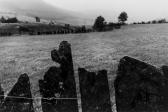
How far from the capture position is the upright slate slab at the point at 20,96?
18.5ft

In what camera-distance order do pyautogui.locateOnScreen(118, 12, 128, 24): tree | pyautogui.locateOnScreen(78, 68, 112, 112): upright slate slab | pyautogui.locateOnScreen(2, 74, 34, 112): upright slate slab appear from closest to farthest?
pyautogui.locateOnScreen(78, 68, 112, 112): upright slate slab
pyautogui.locateOnScreen(2, 74, 34, 112): upright slate slab
pyautogui.locateOnScreen(118, 12, 128, 24): tree

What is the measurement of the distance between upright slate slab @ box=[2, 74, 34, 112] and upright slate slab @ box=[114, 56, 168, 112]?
1671 millimetres

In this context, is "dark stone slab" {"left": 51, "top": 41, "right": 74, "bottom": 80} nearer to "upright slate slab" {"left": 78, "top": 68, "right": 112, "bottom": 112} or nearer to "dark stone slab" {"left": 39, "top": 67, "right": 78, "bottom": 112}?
"dark stone slab" {"left": 39, "top": 67, "right": 78, "bottom": 112}

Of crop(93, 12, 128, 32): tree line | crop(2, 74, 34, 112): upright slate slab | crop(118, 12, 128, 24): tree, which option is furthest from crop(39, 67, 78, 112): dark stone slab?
crop(118, 12, 128, 24): tree

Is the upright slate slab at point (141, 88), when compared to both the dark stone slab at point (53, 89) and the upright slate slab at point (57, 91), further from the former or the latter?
the dark stone slab at point (53, 89)

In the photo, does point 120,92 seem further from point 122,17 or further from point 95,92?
point 122,17

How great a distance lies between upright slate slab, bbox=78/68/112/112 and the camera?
5.27m

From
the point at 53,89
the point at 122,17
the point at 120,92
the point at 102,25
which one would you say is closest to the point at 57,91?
the point at 53,89

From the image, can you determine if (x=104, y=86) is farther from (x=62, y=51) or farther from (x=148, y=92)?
(x=62, y=51)

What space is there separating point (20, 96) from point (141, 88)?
2201mm

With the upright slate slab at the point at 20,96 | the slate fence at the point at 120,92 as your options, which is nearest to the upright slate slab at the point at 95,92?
the slate fence at the point at 120,92

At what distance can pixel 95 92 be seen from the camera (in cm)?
533

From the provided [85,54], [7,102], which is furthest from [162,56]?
[7,102]

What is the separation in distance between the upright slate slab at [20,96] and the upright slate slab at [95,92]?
41.0 inches
